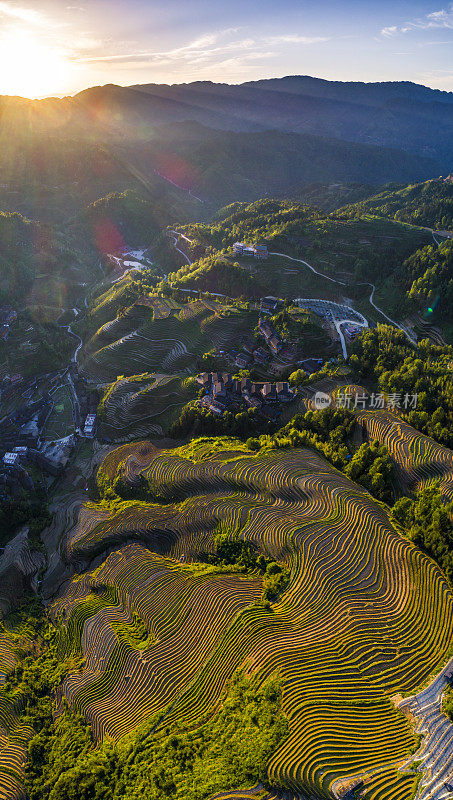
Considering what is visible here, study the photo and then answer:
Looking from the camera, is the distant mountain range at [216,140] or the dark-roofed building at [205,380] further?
the distant mountain range at [216,140]

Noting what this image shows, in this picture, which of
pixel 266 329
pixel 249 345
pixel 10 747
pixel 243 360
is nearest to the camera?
pixel 10 747

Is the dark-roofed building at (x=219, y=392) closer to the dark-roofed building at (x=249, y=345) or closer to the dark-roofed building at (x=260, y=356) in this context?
the dark-roofed building at (x=260, y=356)

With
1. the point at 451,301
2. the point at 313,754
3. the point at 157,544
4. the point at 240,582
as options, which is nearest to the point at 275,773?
the point at 313,754

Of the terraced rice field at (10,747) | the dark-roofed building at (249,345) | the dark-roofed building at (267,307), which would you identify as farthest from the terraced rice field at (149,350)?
the terraced rice field at (10,747)

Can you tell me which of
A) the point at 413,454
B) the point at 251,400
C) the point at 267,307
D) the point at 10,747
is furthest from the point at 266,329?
the point at 10,747

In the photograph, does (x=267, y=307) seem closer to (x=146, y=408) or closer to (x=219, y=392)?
(x=219, y=392)

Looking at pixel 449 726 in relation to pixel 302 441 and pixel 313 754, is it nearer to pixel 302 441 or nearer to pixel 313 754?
pixel 313 754
